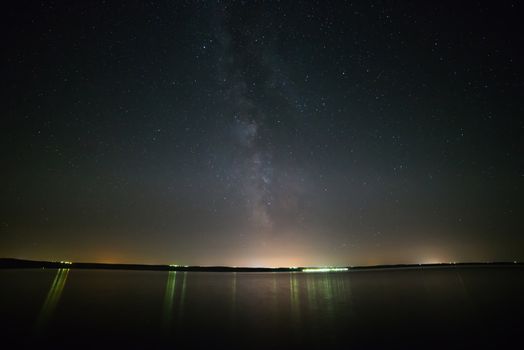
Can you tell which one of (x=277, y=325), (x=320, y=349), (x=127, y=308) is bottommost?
(x=320, y=349)

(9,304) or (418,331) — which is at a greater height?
(9,304)

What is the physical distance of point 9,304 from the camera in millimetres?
10773

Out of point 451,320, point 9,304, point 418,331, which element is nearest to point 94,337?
point 9,304

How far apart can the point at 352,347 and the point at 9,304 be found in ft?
41.4

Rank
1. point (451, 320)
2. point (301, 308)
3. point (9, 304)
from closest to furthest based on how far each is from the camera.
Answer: point (451, 320)
point (9, 304)
point (301, 308)

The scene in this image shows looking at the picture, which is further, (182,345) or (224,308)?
(224,308)

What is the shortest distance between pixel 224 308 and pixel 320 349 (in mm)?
6491

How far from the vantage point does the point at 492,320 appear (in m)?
9.73

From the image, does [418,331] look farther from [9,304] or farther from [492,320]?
[9,304]

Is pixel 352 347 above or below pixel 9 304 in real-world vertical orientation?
below

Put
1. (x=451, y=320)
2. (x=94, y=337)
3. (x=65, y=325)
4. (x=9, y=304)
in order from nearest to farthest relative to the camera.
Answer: (x=94, y=337)
(x=65, y=325)
(x=451, y=320)
(x=9, y=304)

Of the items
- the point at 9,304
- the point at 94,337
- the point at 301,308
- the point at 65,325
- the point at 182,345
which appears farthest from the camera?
the point at 301,308

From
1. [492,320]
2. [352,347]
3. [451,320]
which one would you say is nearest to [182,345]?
[352,347]

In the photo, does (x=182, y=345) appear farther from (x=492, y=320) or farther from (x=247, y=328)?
(x=492, y=320)
